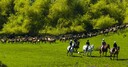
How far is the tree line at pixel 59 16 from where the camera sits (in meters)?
100

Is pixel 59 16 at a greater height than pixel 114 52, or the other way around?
pixel 59 16

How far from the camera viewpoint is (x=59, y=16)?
102562 mm

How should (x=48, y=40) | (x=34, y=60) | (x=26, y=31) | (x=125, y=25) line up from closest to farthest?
(x=34, y=60), (x=48, y=40), (x=125, y=25), (x=26, y=31)

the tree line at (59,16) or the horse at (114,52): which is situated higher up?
the tree line at (59,16)

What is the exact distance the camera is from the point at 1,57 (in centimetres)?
5359

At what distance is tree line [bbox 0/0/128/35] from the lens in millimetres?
100000

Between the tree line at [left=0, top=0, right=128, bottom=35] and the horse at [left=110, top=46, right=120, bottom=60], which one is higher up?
the tree line at [left=0, top=0, right=128, bottom=35]

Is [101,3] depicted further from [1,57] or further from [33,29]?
[1,57]

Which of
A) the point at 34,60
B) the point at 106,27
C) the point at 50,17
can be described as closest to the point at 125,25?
the point at 106,27

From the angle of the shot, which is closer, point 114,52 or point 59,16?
point 114,52

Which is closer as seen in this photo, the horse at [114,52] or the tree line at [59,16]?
the horse at [114,52]

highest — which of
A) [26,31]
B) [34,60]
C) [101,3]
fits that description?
[101,3]

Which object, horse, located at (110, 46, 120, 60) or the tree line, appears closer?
horse, located at (110, 46, 120, 60)

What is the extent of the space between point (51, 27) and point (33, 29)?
15.8 ft
